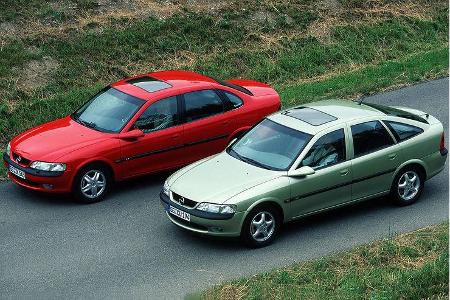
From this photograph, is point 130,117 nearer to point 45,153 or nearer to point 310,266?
point 45,153

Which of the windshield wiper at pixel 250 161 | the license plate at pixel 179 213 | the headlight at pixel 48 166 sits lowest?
the license plate at pixel 179 213

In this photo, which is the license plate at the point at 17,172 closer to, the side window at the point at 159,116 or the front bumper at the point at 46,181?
the front bumper at the point at 46,181

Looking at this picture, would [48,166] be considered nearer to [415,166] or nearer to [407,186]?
[407,186]

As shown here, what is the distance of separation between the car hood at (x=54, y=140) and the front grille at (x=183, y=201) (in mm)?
2054

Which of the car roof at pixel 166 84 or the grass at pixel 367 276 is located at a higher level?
the car roof at pixel 166 84

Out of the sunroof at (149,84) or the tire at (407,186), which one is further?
the sunroof at (149,84)

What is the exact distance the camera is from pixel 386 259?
1193cm

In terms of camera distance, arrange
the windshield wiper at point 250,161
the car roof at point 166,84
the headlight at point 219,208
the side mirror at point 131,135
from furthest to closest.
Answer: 1. the car roof at point 166,84
2. the side mirror at point 131,135
3. the windshield wiper at point 250,161
4. the headlight at point 219,208

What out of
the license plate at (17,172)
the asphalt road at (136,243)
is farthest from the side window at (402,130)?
the license plate at (17,172)

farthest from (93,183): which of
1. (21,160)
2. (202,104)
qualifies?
(202,104)

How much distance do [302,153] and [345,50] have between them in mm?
8954

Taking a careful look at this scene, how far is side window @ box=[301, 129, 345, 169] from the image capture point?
13023 millimetres

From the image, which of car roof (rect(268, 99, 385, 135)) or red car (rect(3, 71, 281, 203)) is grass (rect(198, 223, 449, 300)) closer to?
car roof (rect(268, 99, 385, 135))

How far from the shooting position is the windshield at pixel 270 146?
13031 mm
